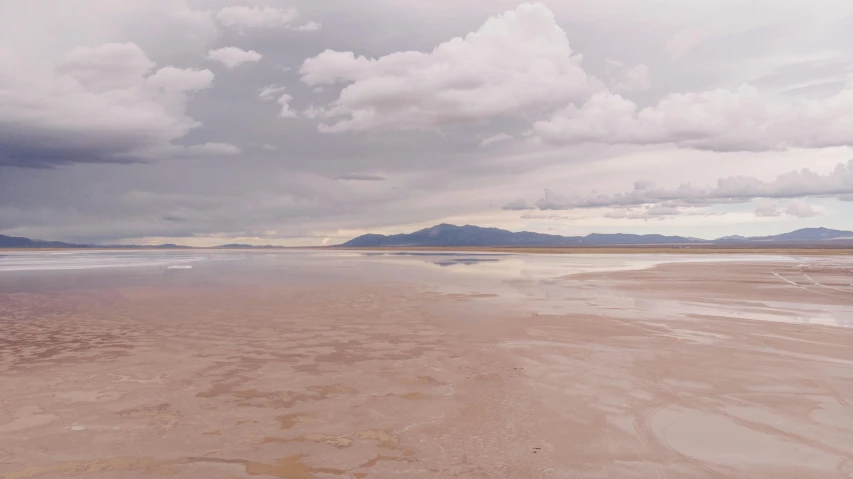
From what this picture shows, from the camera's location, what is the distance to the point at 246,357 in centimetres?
1330

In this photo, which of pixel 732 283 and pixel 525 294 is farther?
pixel 732 283

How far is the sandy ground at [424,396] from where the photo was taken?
7.08 m

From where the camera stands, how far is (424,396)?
1002 centimetres

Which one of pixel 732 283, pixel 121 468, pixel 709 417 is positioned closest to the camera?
pixel 121 468

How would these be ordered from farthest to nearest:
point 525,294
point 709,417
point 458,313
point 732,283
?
point 732,283 → point 525,294 → point 458,313 → point 709,417

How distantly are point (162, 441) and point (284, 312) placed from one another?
13729 millimetres

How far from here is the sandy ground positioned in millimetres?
7082

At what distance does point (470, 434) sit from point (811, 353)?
10.9 m

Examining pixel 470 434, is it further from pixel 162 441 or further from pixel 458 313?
pixel 458 313

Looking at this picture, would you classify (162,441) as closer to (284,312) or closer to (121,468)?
(121,468)

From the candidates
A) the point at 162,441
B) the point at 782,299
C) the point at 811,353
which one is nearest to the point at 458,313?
the point at 811,353

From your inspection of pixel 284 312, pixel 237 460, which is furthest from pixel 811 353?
pixel 284 312

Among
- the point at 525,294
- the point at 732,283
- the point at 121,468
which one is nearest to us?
the point at 121,468

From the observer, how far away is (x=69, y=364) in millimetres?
12531
